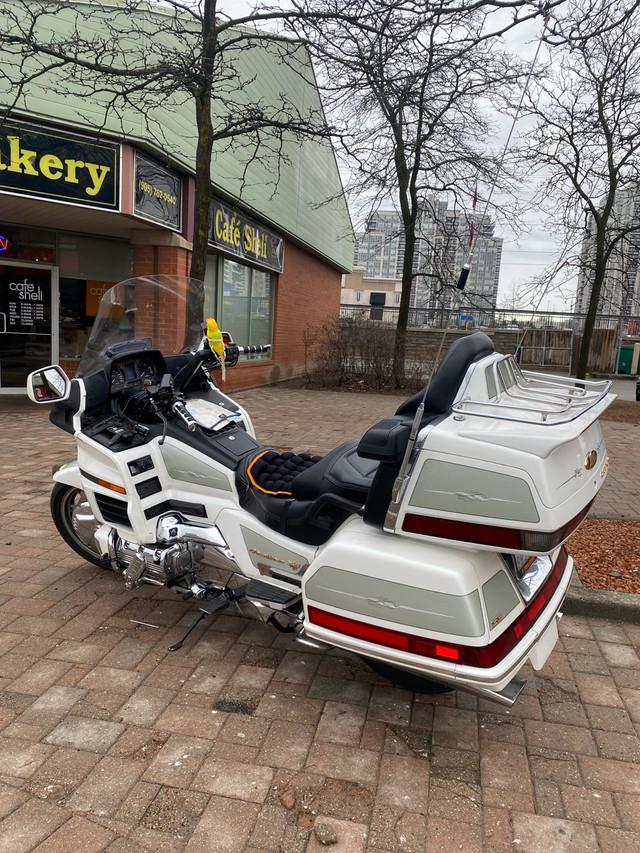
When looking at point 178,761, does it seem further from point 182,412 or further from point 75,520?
point 75,520

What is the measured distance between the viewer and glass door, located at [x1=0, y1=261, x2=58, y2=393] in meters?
10.6

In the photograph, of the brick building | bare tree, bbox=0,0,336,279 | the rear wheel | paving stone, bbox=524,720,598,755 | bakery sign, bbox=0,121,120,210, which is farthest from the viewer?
the brick building

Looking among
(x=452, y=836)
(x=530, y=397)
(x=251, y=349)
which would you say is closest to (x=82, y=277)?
(x=251, y=349)

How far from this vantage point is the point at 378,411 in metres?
11.9

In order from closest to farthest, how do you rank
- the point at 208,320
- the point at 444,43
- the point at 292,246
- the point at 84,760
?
the point at 84,760 < the point at 208,320 < the point at 444,43 < the point at 292,246

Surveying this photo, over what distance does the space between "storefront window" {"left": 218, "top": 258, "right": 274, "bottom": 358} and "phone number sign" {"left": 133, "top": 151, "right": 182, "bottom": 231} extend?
2809 millimetres

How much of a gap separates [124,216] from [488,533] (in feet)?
28.0

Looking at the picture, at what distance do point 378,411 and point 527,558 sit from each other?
31.2ft

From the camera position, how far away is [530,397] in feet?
8.87

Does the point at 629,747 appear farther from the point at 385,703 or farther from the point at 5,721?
the point at 5,721

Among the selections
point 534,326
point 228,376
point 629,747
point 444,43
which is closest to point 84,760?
point 629,747

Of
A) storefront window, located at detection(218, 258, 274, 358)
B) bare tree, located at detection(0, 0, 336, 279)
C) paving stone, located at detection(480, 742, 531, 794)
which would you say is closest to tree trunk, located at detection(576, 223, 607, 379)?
storefront window, located at detection(218, 258, 274, 358)

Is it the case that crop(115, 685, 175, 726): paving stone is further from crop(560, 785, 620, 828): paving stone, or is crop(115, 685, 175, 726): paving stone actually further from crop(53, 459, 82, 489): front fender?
crop(560, 785, 620, 828): paving stone

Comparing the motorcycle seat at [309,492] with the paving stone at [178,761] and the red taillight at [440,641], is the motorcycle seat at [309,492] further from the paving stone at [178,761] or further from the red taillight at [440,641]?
the paving stone at [178,761]
